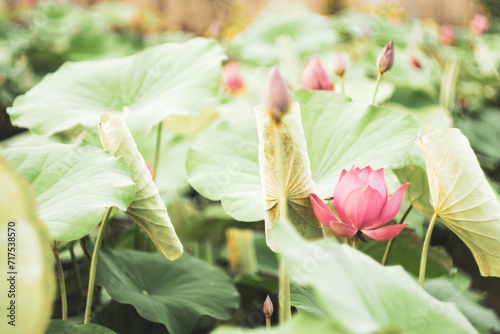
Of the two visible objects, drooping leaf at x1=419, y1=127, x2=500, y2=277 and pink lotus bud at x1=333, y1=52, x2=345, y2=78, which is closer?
drooping leaf at x1=419, y1=127, x2=500, y2=277

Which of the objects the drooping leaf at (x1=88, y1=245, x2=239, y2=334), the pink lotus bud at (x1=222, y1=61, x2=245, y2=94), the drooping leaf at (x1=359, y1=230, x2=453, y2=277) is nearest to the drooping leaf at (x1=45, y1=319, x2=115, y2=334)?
the drooping leaf at (x1=88, y1=245, x2=239, y2=334)

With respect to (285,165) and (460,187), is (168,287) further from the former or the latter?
(460,187)

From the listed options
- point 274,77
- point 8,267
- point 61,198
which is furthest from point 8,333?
point 274,77

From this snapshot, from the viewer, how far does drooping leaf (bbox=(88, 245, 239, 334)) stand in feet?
1.94

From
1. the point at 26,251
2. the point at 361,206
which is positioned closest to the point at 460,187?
the point at 361,206

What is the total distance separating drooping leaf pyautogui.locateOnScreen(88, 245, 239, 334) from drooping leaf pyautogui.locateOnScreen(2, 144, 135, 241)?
0.13m

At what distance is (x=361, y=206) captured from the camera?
0.47 metres

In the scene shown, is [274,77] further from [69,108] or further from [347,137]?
[69,108]

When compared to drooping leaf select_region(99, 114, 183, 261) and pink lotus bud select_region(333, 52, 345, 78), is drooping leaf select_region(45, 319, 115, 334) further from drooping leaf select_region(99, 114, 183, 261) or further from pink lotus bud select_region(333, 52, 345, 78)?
pink lotus bud select_region(333, 52, 345, 78)

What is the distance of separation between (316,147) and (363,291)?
35cm

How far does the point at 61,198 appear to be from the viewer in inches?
20.0

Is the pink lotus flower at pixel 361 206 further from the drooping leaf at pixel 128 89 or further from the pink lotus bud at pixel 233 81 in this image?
the pink lotus bud at pixel 233 81

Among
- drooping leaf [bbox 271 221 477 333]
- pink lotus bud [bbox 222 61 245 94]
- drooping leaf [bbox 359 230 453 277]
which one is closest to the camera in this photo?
drooping leaf [bbox 271 221 477 333]

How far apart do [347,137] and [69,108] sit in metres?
0.47
